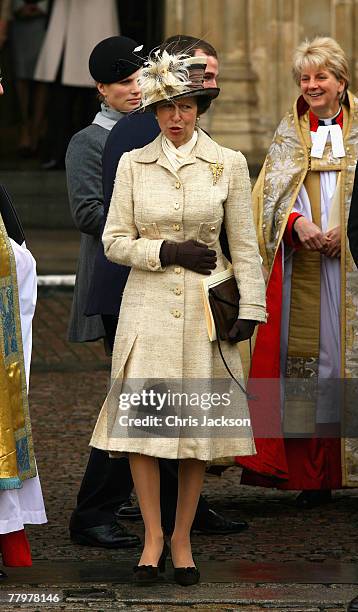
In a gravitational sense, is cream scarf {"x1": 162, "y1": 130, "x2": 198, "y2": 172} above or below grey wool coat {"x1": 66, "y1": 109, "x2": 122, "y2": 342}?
above

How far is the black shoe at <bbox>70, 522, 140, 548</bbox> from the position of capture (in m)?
6.94

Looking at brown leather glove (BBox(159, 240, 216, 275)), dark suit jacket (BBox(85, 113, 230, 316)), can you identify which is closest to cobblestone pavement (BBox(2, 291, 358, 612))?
dark suit jacket (BBox(85, 113, 230, 316))

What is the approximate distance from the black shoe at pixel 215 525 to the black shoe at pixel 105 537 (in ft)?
1.04

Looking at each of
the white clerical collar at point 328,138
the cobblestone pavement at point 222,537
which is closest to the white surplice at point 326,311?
the white clerical collar at point 328,138

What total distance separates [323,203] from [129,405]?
1.62 meters

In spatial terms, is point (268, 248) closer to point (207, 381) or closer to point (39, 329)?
point (207, 381)

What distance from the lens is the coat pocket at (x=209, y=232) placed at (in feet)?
20.8

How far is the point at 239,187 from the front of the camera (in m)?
6.39

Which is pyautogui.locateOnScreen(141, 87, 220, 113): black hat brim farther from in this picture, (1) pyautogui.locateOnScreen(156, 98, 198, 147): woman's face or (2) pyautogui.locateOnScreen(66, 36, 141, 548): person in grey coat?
(2) pyautogui.locateOnScreen(66, 36, 141, 548): person in grey coat

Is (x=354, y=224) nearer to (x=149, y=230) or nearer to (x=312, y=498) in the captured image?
(x=149, y=230)

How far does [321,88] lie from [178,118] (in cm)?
128

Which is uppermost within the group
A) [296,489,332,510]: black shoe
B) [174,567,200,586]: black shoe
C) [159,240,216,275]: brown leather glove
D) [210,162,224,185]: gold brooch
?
[210,162,224,185]: gold brooch

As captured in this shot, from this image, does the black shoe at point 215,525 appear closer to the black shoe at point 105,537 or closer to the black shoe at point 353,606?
the black shoe at point 105,537

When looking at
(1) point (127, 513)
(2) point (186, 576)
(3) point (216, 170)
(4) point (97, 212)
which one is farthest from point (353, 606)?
(4) point (97, 212)
